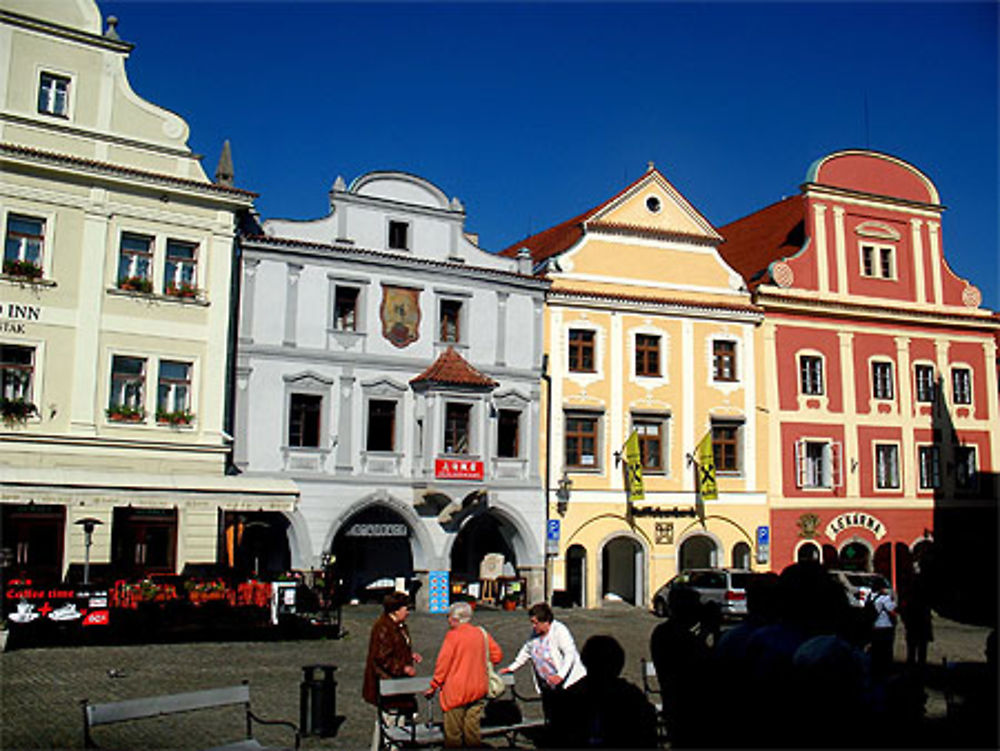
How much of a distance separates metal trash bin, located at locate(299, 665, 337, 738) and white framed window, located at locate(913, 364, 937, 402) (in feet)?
93.5

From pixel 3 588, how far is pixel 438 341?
13.2 meters

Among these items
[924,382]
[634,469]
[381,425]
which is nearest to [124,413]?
[381,425]

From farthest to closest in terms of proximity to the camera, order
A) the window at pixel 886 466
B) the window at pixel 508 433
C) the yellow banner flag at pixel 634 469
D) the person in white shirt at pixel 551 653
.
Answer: the window at pixel 886 466 < the yellow banner flag at pixel 634 469 < the window at pixel 508 433 < the person in white shirt at pixel 551 653

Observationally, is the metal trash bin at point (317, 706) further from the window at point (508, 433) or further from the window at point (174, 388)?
the window at point (508, 433)

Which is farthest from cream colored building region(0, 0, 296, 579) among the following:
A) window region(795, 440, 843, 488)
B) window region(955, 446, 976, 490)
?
window region(955, 446, 976, 490)

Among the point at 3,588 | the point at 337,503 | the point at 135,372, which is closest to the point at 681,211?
the point at 337,503

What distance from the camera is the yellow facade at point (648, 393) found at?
30203mm

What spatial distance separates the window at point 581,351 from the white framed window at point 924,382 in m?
12.4

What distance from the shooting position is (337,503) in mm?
26734

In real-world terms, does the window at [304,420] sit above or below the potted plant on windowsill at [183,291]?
below

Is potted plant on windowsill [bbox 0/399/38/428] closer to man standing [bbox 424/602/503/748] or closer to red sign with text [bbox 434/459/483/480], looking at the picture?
red sign with text [bbox 434/459/483/480]

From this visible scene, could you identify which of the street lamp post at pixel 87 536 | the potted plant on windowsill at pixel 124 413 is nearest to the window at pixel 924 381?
the potted plant on windowsill at pixel 124 413

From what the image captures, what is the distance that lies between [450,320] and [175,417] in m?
8.49

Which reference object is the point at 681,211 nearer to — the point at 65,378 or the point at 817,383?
the point at 817,383
